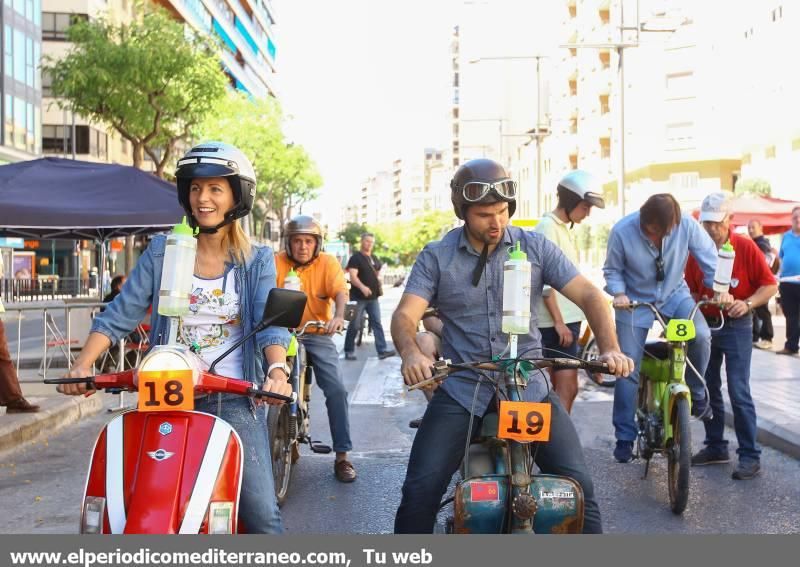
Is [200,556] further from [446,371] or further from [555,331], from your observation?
[555,331]

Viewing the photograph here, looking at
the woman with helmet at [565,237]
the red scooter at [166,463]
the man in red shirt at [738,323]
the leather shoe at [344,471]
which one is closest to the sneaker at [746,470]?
the man in red shirt at [738,323]

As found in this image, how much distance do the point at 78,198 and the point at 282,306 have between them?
29.7ft

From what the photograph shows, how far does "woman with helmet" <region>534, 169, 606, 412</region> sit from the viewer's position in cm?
641

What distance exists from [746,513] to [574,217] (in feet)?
6.97

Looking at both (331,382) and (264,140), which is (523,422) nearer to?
(331,382)

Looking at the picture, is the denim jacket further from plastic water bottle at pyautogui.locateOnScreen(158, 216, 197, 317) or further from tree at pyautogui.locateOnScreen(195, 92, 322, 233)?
tree at pyautogui.locateOnScreen(195, 92, 322, 233)

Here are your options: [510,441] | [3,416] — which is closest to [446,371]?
[510,441]

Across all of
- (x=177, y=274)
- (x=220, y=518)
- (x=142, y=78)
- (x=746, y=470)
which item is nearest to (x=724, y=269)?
(x=746, y=470)

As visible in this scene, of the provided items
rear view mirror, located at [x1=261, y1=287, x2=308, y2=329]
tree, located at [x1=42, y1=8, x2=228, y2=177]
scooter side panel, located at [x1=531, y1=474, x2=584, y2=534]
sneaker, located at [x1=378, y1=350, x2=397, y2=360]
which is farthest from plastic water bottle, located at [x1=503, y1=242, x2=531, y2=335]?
tree, located at [x1=42, y1=8, x2=228, y2=177]

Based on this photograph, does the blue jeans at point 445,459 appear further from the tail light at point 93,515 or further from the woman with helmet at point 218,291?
the tail light at point 93,515

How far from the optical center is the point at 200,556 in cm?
289

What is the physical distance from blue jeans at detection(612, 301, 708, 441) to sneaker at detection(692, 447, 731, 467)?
726 millimetres

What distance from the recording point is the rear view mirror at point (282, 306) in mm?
3205

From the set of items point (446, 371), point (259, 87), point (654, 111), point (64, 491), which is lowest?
point (64, 491)
